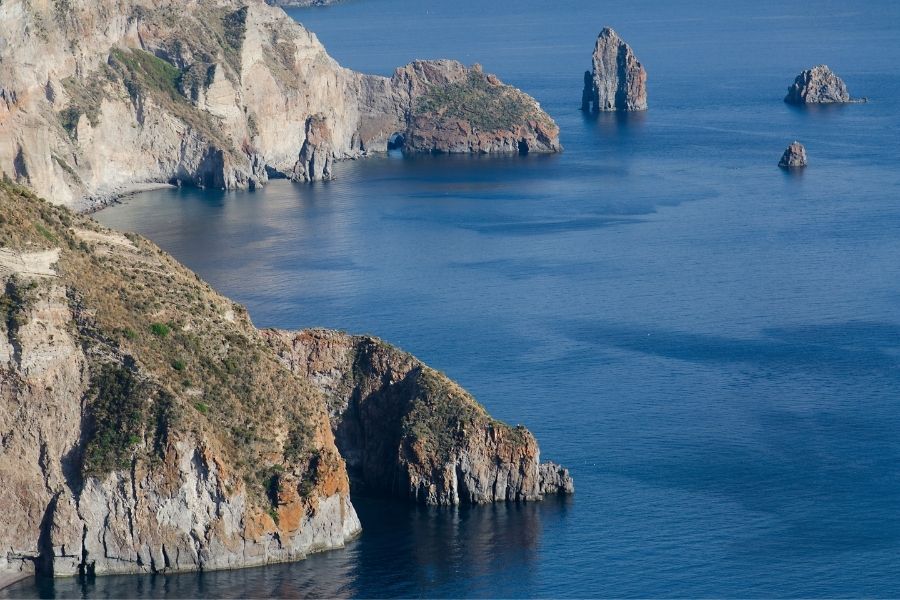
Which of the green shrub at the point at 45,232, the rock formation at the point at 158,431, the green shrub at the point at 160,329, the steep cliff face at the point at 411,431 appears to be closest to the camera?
the rock formation at the point at 158,431

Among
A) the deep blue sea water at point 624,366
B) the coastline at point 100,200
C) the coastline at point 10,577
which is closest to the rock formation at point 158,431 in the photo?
the coastline at point 10,577

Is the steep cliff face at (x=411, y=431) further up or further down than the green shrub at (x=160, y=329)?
further down

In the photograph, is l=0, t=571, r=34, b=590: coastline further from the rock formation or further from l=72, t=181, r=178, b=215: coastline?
l=72, t=181, r=178, b=215: coastline

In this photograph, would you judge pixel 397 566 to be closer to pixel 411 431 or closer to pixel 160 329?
pixel 411 431

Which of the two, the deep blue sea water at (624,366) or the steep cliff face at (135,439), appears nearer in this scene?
the steep cliff face at (135,439)

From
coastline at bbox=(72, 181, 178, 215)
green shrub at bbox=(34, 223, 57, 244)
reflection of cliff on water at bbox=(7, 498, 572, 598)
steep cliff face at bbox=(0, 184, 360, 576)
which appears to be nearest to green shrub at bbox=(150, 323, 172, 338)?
steep cliff face at bbox=(0, 184, 360, 576)

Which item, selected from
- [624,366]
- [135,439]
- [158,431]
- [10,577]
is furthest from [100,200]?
[10,577]

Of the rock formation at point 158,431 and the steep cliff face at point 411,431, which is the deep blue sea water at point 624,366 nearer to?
the steep cliff face at point 411,431

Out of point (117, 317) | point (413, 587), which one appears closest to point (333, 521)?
point (413, 587)
